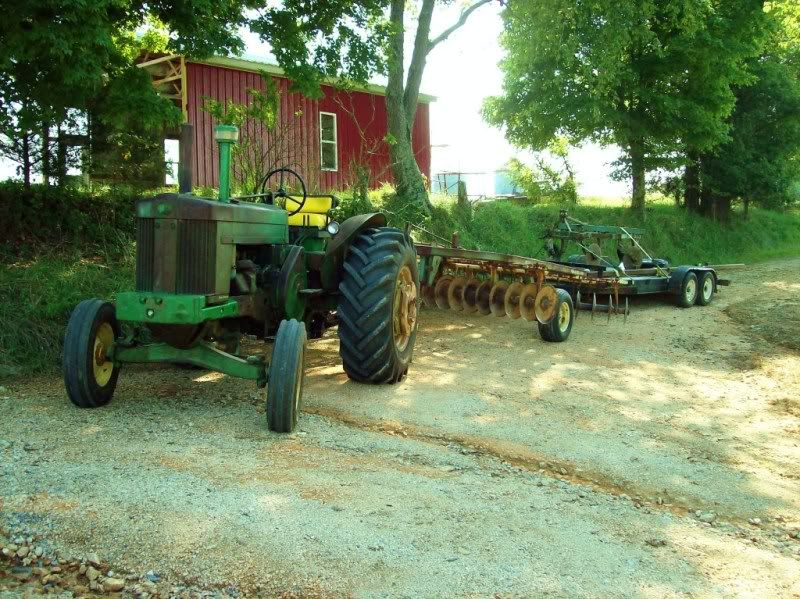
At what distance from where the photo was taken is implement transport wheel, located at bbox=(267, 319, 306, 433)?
16.6 ft

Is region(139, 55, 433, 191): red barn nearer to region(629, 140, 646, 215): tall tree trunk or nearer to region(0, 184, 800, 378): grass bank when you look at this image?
region(0, 184, 800, 378): grass bank

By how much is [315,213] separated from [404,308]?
3.98 ft

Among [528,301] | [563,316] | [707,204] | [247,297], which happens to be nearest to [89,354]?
[247,297]

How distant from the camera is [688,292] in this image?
42.9 feet

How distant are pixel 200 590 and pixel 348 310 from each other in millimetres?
3351

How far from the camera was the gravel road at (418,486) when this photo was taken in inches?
134

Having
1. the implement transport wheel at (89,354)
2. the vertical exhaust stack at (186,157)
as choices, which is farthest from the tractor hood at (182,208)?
the implement transport wheel at (89,354)

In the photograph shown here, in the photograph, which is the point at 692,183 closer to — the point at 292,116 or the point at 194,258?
the point at 292,116

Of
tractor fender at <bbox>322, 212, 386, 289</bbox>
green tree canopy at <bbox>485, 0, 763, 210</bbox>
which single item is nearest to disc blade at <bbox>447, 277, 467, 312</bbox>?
tractor fender at <bbox>322, 212, 386, 289</bbox>

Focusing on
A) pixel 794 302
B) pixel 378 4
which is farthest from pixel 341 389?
pixel 794 302

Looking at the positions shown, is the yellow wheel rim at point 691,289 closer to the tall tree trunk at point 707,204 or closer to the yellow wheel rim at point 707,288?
A: the yellow wheel rim at point 707,288

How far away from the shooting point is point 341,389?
6613 mm

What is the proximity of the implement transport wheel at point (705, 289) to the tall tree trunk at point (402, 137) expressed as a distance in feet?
16.7

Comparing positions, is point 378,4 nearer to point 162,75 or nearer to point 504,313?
point 504,313
